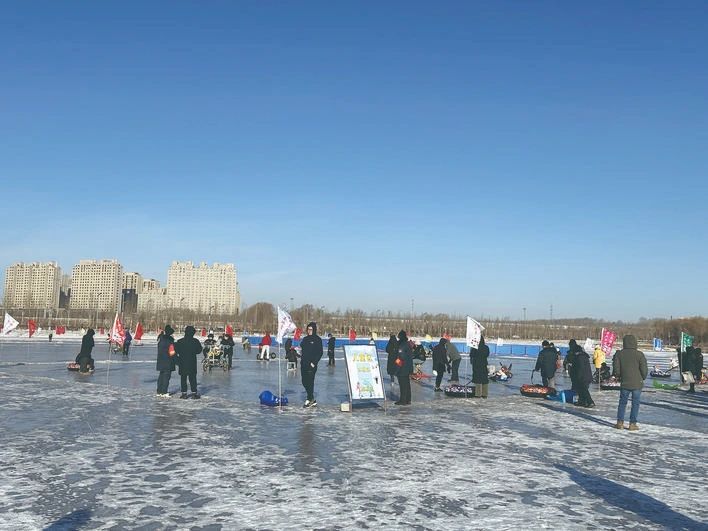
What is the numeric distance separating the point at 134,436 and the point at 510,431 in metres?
7.86

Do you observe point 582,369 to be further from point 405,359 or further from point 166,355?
point 166,355

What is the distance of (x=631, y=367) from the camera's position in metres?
14.0

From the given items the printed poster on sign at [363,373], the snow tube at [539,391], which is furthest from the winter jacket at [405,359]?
the snow tube at [539,391]

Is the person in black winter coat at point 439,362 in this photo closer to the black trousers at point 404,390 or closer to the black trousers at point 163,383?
the black trousers at point 404,390

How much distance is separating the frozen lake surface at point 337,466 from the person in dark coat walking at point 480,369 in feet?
5.51

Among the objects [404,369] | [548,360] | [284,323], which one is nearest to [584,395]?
[548,360]

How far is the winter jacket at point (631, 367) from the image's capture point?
13.9 m

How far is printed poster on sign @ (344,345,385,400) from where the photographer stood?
52.5 feet

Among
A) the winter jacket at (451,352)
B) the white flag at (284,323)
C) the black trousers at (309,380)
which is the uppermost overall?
the white flag at (284,323)

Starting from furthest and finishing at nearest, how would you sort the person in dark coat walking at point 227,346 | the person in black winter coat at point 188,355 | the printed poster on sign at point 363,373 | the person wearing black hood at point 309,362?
1. the person in dark coat walking at point 227,346
2. the person in black winter coat at point 188,355
3. the person wearing black hood at point 309,362
4. the printed poster on sign at point 363,373

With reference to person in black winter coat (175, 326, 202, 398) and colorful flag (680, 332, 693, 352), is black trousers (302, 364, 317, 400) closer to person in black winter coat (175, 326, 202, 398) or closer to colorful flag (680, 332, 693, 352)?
person in black winter coat (175, 326, 202, 398)

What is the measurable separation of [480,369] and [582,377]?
3.09 meters

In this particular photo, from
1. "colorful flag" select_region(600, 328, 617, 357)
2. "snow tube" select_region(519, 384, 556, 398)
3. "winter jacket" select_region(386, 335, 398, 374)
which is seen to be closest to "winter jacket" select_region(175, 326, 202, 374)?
"winter jacket" select_region(386, 335, 398, 374)

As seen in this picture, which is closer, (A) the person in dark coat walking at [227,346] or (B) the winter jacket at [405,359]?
(B) the winter jacket at [405,359]
